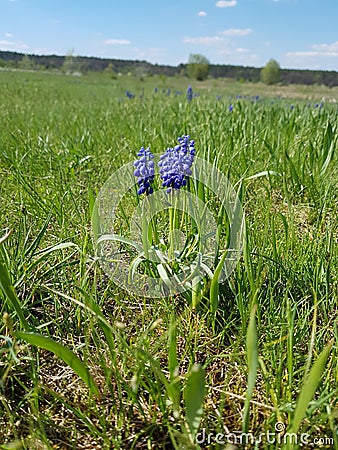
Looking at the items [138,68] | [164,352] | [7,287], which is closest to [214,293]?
[164,352]

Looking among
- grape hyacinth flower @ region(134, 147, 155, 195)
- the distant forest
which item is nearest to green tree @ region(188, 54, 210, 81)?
the distant forest

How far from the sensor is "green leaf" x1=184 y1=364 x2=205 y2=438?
64 centimetres

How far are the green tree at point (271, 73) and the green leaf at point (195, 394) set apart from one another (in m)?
52.6

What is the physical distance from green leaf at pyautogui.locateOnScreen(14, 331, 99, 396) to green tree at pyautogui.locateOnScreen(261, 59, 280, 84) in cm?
5251

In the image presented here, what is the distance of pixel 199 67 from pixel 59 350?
185ft

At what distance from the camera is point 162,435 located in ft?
2.73

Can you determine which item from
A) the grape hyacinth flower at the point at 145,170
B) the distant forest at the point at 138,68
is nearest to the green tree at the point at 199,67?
the distant forest at the point at 138,68

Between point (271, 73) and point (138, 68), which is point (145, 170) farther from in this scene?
point (271, 73)

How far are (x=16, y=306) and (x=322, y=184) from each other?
57.1 inches

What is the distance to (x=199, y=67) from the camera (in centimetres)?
5300

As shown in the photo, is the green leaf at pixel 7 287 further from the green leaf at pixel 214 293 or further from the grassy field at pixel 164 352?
the green leaf at pixel 214 293

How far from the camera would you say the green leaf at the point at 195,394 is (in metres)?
0.64

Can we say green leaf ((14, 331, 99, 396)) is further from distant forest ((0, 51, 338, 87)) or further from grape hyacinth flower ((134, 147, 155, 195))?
distant forest ((0, 51, 338, 87))

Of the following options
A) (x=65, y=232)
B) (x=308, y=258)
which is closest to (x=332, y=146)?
(x=308, y=258)
